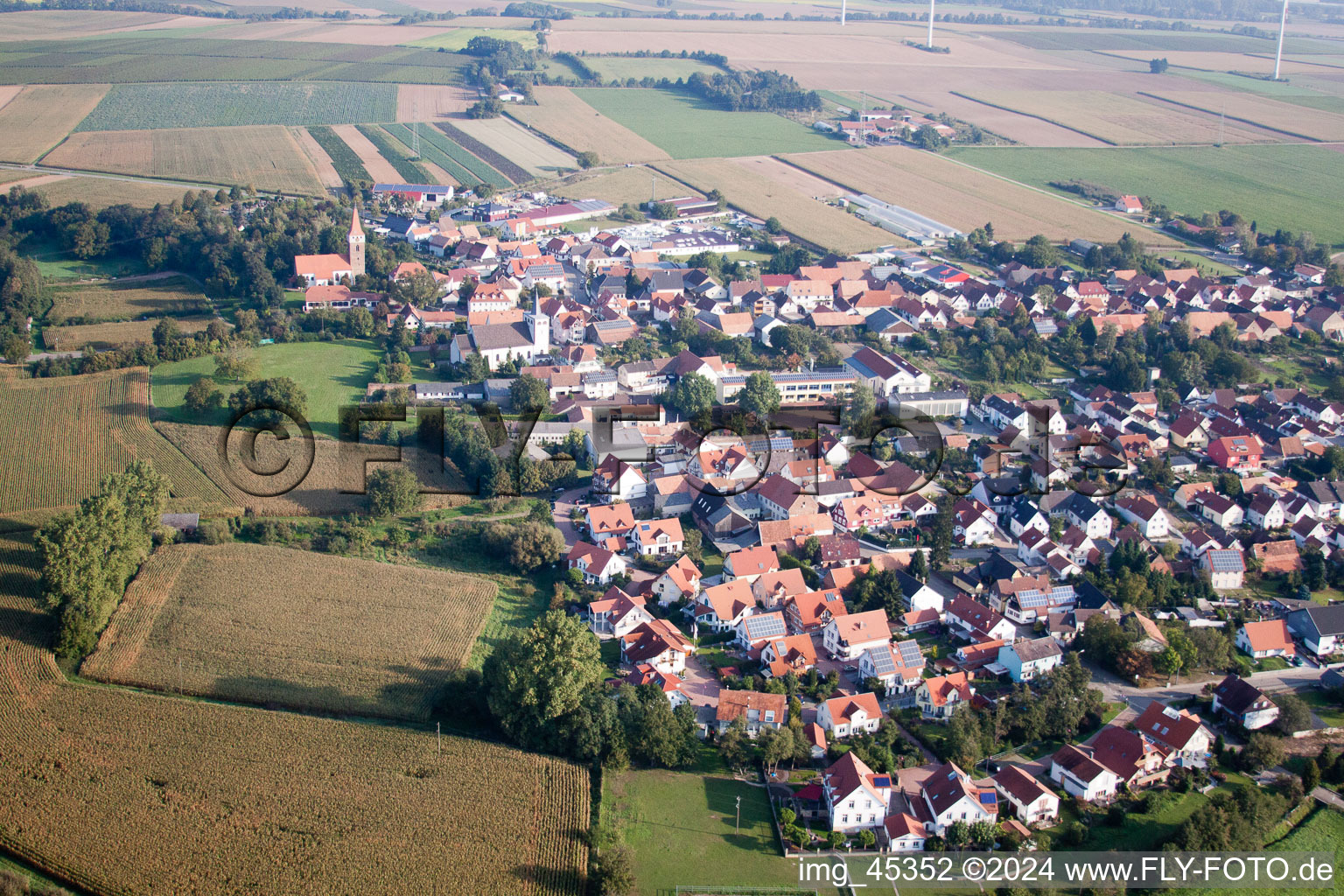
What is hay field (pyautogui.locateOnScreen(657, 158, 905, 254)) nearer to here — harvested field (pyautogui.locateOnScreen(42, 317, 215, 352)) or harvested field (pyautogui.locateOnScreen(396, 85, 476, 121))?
harvested field (pyautogui.locateOnScreen(396, 85, 476, 121))

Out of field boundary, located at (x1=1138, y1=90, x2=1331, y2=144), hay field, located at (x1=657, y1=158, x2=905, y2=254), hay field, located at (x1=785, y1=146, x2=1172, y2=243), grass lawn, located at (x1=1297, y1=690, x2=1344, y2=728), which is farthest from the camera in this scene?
field boundary, located at (x1=1138, y1=90, x2=1331, y2=144)

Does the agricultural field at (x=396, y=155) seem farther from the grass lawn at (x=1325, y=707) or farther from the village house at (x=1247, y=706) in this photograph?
the grass lawn at (x=1325, y=707)

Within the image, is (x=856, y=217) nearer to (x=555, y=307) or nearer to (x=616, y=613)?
(x=555, y=307)

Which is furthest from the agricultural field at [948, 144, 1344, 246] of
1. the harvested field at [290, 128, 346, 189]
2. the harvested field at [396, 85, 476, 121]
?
the harvested field at [290, 128, 346, 189]

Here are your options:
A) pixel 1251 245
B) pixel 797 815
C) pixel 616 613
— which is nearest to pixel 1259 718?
pixel 797 815

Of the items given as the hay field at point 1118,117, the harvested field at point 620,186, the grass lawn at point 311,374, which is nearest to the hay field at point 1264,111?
the hay field at point 1118,117

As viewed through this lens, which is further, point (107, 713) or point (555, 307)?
point (555, 307)
